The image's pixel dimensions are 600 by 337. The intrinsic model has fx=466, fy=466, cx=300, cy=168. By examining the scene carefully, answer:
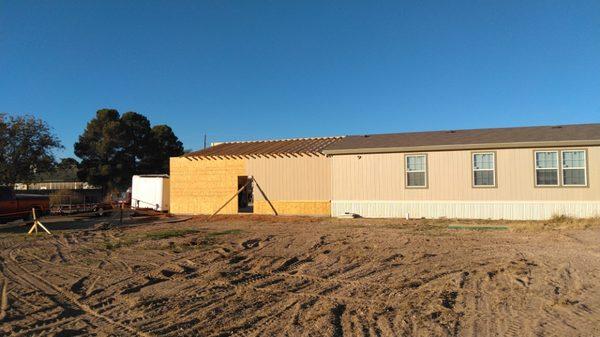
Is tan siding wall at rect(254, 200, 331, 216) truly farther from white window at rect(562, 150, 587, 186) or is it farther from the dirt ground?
white window at rect(562, 150, 587, 186)

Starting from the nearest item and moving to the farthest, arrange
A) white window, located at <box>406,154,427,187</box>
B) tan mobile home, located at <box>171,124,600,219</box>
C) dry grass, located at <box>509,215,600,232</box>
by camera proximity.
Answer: dry grass, located at <box>509,215,600,232</box> < tan mobile home, located at <box>171,124,600,219</box> < white window, located at <box>406,154,427,187</box>

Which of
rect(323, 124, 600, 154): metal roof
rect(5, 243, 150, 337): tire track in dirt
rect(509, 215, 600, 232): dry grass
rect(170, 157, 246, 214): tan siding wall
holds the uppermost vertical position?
rect(323, 124, 600, 154): metal roof

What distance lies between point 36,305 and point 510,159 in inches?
679

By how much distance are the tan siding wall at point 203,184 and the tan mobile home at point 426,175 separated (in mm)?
58

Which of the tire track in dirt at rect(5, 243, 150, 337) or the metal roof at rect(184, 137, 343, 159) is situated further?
the metal roof at rect(184, 137, 343, 159)

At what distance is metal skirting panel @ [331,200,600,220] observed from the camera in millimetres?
17766

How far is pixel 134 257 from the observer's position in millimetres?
11312

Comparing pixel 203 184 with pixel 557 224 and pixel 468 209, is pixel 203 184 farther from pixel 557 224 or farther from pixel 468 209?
pixel 557 224

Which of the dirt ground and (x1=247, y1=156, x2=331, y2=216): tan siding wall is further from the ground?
(x1=247, y1=156, x2=331, y2=216): tan siding wall

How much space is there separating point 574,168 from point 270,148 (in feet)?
48.4

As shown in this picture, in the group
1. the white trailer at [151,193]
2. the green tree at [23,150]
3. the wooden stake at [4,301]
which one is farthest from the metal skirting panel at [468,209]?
the green tree at [23,150]

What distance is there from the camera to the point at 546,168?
1827cm

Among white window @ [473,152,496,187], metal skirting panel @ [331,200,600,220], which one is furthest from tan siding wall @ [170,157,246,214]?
white window @ [473,152,496,187]

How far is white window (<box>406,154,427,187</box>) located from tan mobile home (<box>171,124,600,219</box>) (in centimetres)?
4
